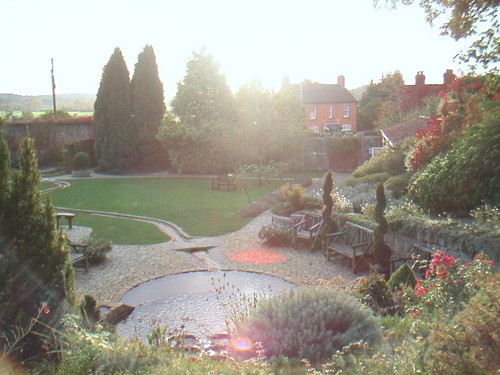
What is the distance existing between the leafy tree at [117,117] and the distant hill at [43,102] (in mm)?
12485

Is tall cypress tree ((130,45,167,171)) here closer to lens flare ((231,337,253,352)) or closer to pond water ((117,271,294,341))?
pond water ((117,271,294,341))

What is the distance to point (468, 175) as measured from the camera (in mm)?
10617

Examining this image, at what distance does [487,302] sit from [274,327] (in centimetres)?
250

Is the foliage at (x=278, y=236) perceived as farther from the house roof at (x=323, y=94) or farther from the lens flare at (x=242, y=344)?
the house roof at (x=323, y=94)

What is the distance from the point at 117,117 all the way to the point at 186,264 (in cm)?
2216

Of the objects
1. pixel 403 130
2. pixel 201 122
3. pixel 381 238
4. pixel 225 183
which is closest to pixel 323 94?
pixel 201 122

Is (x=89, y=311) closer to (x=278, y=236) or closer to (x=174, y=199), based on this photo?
(x=278, y=236)

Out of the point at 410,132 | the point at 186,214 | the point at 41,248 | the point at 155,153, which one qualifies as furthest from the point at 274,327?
the point at 155,153

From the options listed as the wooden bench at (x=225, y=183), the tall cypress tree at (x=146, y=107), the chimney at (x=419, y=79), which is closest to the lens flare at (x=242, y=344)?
the wooden bench at (x=225, y=183)

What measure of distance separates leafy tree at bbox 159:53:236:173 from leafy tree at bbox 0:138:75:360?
20797 mm

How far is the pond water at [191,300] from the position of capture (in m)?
7.60

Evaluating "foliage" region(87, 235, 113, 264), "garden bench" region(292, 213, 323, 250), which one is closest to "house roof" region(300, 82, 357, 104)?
"garden bench" region(292, 213, 323, 250)

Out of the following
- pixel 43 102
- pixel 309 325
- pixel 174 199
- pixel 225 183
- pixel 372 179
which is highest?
pixel 43 102

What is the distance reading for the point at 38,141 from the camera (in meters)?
32.7
